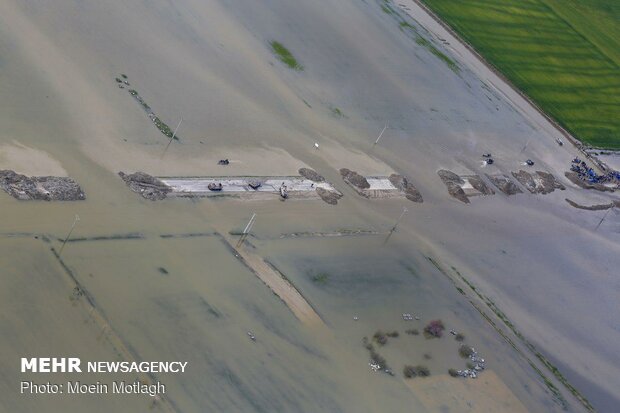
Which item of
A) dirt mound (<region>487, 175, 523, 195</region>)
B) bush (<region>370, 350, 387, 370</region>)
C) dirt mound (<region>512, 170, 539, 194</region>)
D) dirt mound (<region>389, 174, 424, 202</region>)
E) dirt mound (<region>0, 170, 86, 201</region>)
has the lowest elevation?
dirt mound (<region>0, 170, 86, 201</region>)

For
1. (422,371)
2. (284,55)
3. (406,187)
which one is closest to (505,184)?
(406,187)

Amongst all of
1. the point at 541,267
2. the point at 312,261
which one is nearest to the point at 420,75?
the point at 541,267

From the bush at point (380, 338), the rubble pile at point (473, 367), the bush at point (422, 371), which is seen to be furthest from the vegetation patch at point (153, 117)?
the rubble pile at point (473, 367)

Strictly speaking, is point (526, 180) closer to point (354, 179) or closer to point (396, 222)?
point (396, 222)

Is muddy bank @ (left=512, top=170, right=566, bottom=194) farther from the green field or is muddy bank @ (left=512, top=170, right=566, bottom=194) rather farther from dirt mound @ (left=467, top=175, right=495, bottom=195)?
the green field

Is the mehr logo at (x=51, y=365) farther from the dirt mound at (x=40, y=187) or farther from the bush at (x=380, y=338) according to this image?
the bush at (x=380, y=338)

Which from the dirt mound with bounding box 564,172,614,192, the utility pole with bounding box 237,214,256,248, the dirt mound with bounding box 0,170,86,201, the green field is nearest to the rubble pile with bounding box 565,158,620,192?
the dirt mound with bounding box 564,172,614,192
